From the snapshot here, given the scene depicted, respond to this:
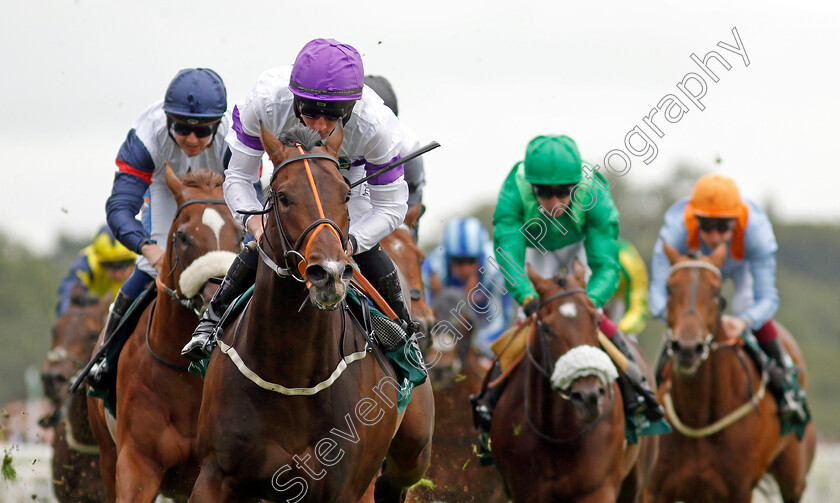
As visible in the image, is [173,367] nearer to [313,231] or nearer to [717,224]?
[313,231]

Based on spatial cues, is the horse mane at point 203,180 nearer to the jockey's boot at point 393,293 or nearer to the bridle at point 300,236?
the jockey's boot at point 393,293

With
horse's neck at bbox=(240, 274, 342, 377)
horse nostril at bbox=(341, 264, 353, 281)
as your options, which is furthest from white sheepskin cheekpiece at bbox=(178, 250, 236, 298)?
horse nostril at bbox=(341, 264, 353, 281)

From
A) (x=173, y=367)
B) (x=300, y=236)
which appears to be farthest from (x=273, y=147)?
(x=173, y=367)

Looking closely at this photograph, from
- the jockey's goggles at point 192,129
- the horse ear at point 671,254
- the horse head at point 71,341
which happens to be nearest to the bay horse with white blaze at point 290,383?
the jockey's goggles at point 192,129

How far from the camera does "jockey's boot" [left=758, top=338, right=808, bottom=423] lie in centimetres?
945

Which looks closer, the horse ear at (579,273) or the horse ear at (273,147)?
the horse ear at (273,147)

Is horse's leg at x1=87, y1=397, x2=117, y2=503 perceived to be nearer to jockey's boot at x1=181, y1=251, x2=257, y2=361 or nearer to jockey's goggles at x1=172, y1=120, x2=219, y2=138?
jockey's goggles at x1=172, y1=120, x2=219, y2=138

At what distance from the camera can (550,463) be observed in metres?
7.47

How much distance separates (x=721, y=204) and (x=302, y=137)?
18.6 feet

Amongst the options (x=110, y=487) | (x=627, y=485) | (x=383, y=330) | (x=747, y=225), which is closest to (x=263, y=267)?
(x=383, y=330)

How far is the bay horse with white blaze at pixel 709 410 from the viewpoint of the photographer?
28.9 feet

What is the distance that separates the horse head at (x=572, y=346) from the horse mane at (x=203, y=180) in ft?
6.85

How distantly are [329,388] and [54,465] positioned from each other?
4.84 meters

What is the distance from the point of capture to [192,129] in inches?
279
